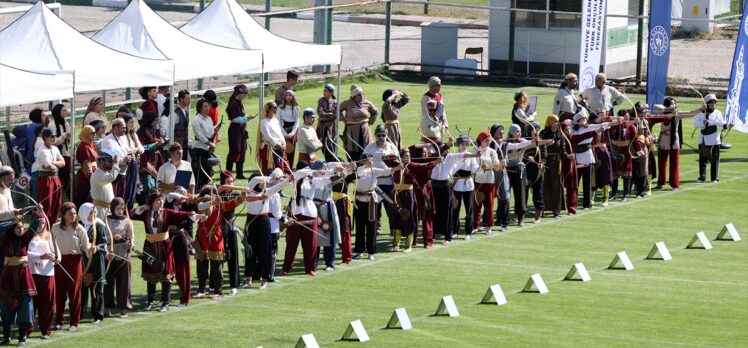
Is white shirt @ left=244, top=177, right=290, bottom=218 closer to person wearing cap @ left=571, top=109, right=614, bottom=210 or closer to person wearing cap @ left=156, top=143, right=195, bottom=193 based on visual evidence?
person wearing cap @ left=156, top=143, right=195, bottom=193

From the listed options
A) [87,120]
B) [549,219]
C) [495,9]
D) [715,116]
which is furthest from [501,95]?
[87,120]

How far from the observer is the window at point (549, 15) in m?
38.2

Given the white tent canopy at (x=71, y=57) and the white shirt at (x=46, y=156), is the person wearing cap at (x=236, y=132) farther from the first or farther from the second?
the white shirt at (x=46, y=156)

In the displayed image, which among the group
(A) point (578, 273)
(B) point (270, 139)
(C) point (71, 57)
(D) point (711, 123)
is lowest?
(A) point (578, 273)

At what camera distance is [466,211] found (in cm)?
2259

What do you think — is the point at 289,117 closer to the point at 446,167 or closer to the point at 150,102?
the point at 150,102

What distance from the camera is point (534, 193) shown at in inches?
954

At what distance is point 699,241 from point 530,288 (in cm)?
437

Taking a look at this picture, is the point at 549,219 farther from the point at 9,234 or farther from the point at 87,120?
the point at 9,234

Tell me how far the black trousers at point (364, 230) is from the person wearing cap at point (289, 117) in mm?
4584

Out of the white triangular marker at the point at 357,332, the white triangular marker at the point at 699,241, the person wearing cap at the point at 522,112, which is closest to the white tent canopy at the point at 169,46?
the person wearing cap at the point at 522,112

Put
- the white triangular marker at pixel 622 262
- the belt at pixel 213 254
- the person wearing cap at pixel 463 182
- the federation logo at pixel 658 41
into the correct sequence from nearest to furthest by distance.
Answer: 1. the belt at pixel 213 254
2. the white triangular marker at pixel 622 262
3. the person wearing cap at pixel 463 182
4. the federation logo at pixel 658 41

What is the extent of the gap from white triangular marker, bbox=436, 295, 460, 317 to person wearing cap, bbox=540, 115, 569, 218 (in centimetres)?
647

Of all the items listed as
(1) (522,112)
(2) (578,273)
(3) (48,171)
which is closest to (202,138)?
(3) (48,171)
